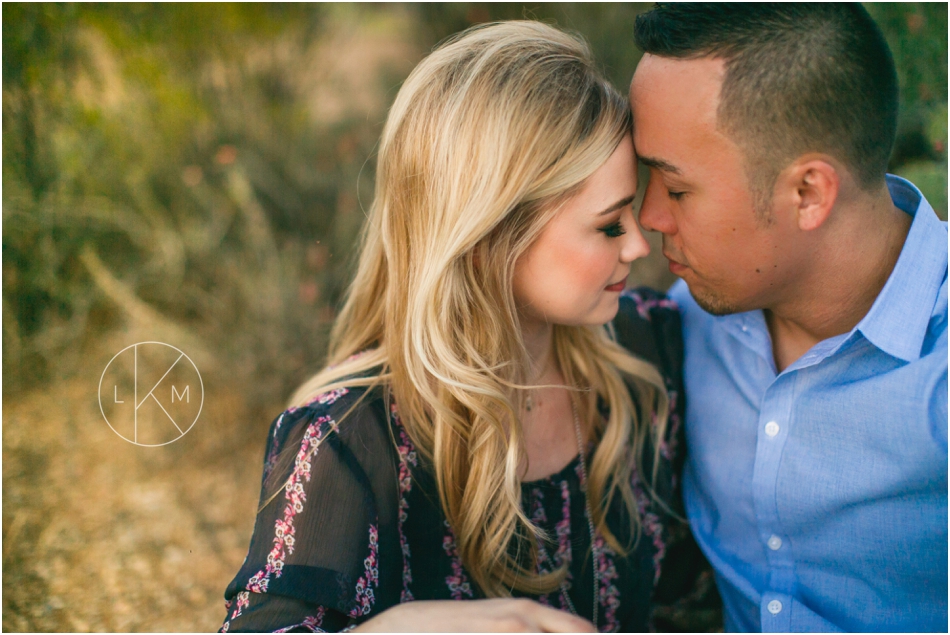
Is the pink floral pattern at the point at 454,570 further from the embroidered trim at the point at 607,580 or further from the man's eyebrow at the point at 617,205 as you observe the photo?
the man's eyebrow at the point at 617,205

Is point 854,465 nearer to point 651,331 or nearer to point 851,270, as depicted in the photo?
point 851,270

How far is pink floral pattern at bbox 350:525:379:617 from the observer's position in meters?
1.54

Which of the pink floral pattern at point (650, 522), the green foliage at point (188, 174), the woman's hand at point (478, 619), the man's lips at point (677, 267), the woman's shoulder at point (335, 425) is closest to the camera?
the woman's hand at point (478, 619)

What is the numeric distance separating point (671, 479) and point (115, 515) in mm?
2340

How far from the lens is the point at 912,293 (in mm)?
1669

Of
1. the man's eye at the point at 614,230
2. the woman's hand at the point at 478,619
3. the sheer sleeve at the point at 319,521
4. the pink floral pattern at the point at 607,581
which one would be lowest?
the pink floral pattern at the point at 607,581

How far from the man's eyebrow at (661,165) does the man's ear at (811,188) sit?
259 millimetres

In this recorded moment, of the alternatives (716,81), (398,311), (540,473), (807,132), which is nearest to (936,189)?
(807,132)

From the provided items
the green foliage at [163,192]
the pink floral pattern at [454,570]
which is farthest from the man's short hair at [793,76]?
the green foliage at [163,192]

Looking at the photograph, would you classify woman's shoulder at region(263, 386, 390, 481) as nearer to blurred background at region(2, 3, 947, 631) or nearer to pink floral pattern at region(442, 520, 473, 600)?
pink floral pattern at region(442, 520, 473, 600)

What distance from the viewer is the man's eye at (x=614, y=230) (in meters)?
1.77

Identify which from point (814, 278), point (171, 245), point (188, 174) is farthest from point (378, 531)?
point (188, 174)

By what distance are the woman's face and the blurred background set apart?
818 mm

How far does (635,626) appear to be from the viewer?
2.07 metres
